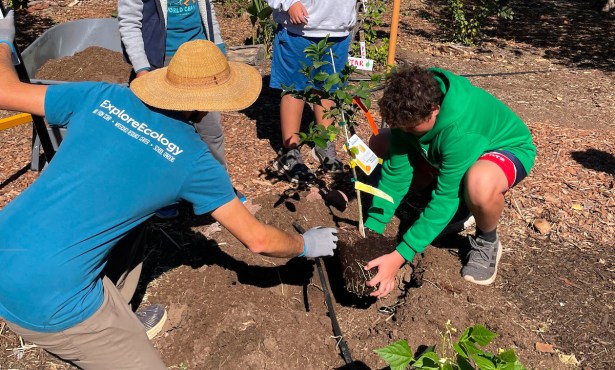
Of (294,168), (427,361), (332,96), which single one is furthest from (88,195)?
(294,168)

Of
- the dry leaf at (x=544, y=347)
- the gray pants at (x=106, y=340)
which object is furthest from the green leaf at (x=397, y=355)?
the dry leaf at (x=544, y=347)

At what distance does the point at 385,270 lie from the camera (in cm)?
257

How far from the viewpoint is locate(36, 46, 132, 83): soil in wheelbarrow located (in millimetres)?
4043

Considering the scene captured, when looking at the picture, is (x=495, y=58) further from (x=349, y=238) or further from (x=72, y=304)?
(x=72, y=304)

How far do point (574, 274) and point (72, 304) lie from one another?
2.55m

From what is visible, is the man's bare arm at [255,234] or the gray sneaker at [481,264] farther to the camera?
the gray sneaker at [481,264]

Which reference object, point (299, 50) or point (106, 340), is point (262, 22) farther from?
point (106, 340)

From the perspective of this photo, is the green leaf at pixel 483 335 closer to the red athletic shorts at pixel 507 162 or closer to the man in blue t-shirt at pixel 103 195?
the man in blue t-shirt at pixel 103 195

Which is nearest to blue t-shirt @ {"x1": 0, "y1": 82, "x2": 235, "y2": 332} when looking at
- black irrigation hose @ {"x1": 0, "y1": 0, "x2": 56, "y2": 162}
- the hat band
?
the hat band

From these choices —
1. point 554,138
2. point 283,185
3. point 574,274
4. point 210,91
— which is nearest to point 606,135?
point 554,138

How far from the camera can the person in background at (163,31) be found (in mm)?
2959

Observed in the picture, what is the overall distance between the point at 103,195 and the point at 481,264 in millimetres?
2032

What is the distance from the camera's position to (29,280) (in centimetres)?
171

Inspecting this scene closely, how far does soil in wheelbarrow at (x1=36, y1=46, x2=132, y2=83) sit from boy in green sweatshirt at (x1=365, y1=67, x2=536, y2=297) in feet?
7.62
